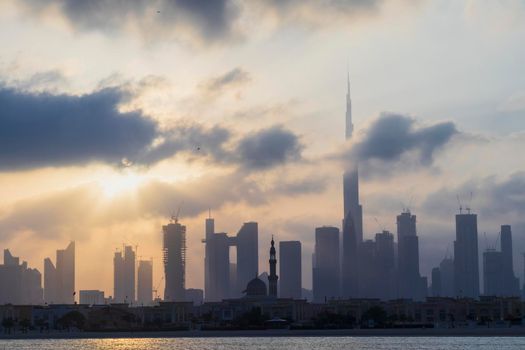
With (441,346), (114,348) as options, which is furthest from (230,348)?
(441,346)

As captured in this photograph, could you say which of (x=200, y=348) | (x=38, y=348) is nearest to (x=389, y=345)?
(x=200, y=348)

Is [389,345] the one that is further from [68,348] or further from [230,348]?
[68,348]

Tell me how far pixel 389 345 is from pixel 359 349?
617 inches

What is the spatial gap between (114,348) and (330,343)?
3990 centimetres

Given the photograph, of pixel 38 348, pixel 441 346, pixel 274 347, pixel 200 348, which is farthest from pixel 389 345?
pixel 38 348

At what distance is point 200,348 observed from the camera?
186m

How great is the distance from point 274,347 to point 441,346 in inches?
1131

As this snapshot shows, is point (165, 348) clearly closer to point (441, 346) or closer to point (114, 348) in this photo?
point (114, 348)

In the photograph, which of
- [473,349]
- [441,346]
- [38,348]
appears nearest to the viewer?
[473,349]

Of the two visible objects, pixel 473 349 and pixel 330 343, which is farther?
pixel 330 343

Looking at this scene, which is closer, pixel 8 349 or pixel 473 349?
pixel 473 349

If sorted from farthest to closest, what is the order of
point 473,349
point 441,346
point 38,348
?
point 38,348, point 441,346, point 473,349

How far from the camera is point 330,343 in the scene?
19938 cm

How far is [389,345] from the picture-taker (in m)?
191
